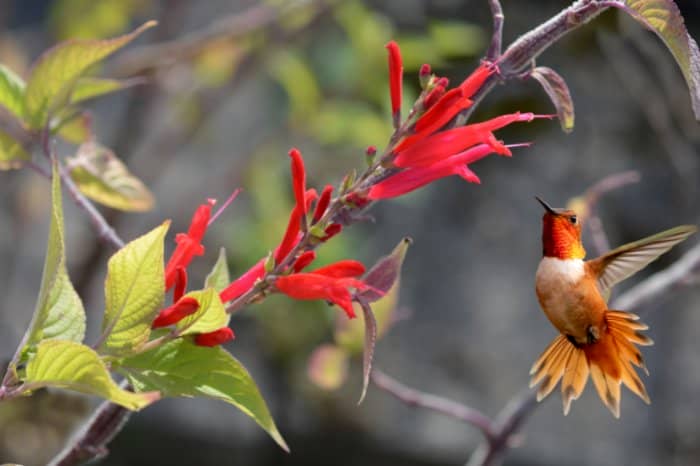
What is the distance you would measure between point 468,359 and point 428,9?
93 cm

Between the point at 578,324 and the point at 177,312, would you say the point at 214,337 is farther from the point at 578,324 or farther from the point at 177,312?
the point at 578,324

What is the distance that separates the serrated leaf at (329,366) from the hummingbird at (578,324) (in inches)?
16.0

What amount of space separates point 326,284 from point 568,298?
0.13m

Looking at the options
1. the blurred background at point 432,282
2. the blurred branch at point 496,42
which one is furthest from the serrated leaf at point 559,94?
the blurred background at point 432,282

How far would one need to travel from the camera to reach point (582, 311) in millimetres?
511

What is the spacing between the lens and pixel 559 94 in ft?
1.81

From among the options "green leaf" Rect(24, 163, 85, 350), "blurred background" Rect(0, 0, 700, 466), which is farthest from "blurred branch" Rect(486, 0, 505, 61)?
"blurred background" Rect(0, 0, 700, 466)

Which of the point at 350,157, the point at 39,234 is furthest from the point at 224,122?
the point at 350,157

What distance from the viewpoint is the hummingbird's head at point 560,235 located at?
0.50 m

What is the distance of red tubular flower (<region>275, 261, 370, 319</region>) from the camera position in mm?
498

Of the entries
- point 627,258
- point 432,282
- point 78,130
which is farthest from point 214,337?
point 432,282

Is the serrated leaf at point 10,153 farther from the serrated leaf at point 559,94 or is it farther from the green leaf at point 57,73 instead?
the serrated leaf at point 559,94

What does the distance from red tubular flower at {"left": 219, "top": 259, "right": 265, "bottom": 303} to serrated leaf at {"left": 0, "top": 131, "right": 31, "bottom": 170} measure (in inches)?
11.3

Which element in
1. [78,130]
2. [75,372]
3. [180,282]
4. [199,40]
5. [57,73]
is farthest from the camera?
[199,40]
